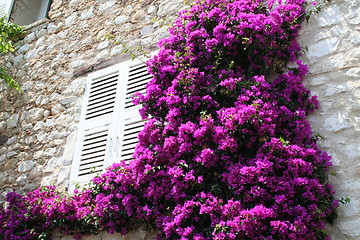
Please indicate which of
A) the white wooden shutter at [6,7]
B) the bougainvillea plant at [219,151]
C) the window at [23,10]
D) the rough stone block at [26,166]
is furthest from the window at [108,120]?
the white wooden shutter at [6,7]

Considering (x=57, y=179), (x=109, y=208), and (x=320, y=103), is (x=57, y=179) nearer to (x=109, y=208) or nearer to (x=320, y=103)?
(x=109, y=208)

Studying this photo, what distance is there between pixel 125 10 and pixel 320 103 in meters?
2.85

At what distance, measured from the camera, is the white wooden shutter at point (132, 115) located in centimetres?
394

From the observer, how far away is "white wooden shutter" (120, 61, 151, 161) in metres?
3.94

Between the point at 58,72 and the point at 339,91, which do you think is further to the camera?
the point at 58,72

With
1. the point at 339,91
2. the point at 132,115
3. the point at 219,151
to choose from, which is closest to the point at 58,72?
the point at 132,115

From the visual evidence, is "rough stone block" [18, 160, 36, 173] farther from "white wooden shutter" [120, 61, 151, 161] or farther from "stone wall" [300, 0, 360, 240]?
"stone wall" [300, 0, 360, 240]

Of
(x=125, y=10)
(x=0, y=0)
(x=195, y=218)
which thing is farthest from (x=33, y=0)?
(x=195, y=218)

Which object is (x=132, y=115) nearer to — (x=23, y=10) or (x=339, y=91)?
(x=339, y=91)

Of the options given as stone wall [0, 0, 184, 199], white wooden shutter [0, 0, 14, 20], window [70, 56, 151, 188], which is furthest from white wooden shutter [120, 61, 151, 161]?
white wooden shutter [0, 0, 14, 20]

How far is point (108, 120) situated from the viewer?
4.26 meters

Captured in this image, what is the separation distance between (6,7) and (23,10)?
28 centimetres

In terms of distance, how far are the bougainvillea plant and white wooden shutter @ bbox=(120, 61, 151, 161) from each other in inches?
9.0

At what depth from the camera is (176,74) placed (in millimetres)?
3730
